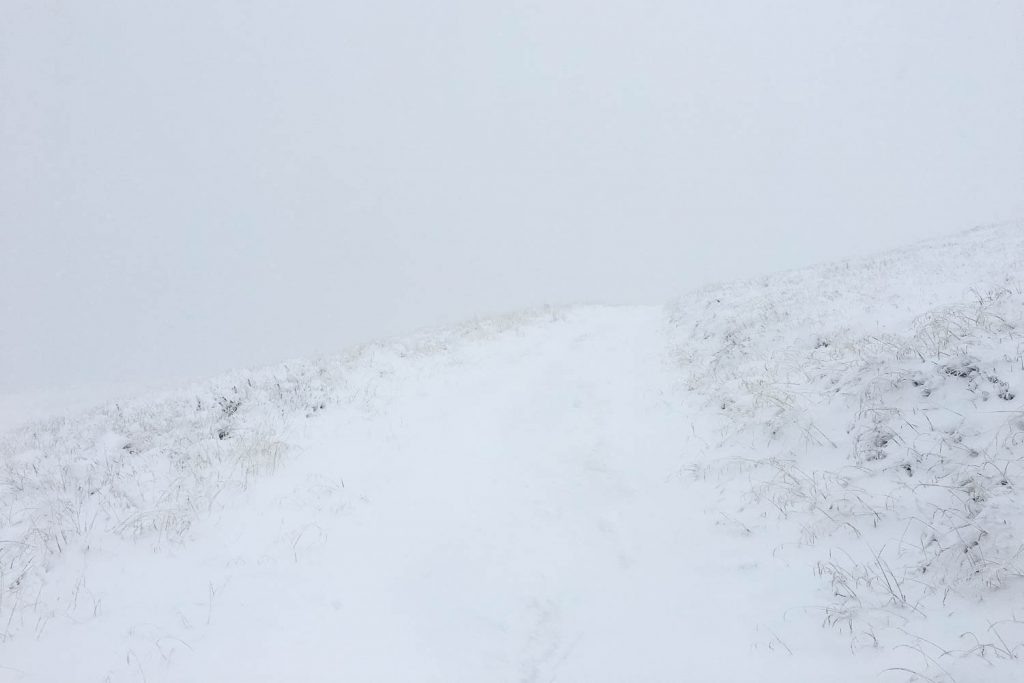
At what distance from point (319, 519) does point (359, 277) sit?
186907 mm

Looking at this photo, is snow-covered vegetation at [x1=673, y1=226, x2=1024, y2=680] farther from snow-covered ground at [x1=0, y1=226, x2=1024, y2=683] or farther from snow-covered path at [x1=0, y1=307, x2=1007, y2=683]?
snow-covered path at [x1=0, y1=307, x2=1007, y2=683]

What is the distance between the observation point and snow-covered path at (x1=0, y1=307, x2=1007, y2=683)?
16.0ft

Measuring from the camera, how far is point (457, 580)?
639cm

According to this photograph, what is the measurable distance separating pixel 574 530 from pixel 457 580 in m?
1.81

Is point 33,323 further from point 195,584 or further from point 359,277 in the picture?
point 195,584

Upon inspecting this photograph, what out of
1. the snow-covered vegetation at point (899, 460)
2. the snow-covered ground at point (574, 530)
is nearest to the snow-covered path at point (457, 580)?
the snow-covered ground at point (574, 530)

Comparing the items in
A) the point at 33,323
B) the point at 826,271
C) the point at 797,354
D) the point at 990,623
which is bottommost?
the point at 33,323

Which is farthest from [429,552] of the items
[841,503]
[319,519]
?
[841,503]

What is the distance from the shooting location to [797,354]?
10.8 meters

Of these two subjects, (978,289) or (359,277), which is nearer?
(978,289)

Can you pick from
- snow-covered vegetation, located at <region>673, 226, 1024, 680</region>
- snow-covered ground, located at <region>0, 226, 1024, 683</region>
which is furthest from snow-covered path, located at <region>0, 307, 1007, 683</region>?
snow-covered vegetation, located at <region>673, 226, 1024, 680</region>

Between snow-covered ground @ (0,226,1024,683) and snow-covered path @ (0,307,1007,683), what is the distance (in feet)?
0.11

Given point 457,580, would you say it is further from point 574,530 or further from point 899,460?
point 899,460

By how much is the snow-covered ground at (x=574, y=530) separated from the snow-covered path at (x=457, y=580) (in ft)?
0.11
